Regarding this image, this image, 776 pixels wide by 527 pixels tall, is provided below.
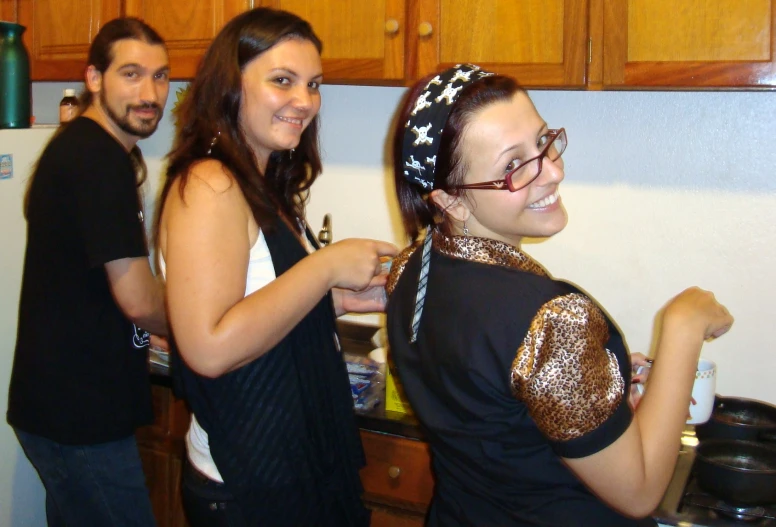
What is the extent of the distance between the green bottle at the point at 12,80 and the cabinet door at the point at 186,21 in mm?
399

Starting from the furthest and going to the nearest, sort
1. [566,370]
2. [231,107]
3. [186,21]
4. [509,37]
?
[186,21], [509,37], [231,107], [566,370]

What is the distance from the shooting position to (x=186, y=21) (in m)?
1.87

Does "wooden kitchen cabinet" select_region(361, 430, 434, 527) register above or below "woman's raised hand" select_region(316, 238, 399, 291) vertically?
below

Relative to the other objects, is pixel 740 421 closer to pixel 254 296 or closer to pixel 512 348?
pixel 512 348

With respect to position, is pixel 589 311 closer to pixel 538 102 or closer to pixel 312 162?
pixel 312 162

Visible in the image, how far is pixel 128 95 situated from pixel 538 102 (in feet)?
3.42

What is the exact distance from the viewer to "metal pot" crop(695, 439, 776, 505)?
1.28m

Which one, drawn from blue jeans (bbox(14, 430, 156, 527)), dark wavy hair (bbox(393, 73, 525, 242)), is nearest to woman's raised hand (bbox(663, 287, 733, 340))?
dark wavy hair (bbox(393, 73, 525, 242))

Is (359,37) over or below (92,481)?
over

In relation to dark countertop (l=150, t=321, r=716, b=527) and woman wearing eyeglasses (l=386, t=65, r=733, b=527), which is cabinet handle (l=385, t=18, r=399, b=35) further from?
dark countertop (l=150, t=321, r=716, b=527)

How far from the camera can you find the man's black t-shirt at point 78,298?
5.14 feet

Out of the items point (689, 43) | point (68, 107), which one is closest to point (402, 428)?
point (689, 43)

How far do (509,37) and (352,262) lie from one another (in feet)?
2.09

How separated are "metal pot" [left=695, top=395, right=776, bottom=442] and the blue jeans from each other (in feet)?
4.14
